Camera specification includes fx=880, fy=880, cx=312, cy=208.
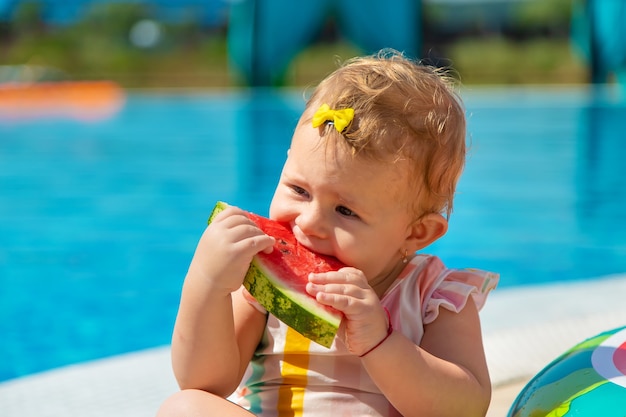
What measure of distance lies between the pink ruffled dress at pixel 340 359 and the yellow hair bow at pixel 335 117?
0.53m

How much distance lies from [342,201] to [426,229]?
33 centimetres

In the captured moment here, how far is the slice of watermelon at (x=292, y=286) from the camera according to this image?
88.4 inches

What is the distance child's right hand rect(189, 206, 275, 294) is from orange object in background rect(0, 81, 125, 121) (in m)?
18.7

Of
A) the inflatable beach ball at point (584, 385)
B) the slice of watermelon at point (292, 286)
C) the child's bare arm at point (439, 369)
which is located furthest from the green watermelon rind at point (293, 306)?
the inflatable beach ball at point (584, 385)

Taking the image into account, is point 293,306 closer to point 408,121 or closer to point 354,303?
point 354,303

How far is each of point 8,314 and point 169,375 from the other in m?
2.80

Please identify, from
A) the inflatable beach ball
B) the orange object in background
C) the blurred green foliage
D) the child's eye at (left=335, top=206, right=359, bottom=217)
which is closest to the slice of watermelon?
the child's eye at (left=335, top=206, right=359, bottom=217)

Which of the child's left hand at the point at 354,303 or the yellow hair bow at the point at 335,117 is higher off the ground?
the yellow hair bow at the point at 335,117

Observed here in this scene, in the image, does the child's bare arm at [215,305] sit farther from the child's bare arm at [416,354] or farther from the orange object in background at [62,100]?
the orange object in background at [62,100]

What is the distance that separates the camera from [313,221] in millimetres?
2416

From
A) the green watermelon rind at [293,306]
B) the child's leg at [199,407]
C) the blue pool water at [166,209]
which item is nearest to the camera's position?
the green watermelon rind at [293,306]

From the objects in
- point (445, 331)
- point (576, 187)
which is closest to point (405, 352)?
point (445, 331)

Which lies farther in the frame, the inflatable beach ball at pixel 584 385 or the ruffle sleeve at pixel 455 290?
the ruffle sleeve at pixel 455 290

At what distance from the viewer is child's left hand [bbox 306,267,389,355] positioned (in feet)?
7.34
